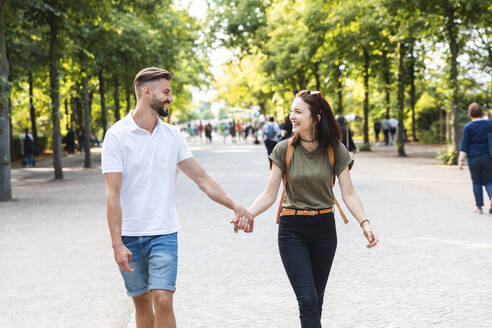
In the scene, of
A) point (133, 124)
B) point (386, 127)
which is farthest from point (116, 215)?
point (386, 127)

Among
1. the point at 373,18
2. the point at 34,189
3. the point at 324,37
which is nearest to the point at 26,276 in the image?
the point at 34,189

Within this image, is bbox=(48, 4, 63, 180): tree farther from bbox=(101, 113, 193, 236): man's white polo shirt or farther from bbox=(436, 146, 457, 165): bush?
bbox=(101, 113, 193, 236): man's white polo shirt

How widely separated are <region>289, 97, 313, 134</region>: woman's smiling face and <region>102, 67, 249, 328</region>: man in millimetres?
770

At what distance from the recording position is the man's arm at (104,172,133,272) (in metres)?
A: 3.57

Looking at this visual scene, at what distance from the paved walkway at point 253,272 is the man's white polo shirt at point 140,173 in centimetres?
153

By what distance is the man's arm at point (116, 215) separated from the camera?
357 cm

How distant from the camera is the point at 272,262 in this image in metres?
7.26

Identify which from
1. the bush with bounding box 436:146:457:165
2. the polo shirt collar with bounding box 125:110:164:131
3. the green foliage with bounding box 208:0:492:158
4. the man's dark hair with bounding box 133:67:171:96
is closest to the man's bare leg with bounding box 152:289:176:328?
the polo shirt collar with bounding box 125:110:164:131

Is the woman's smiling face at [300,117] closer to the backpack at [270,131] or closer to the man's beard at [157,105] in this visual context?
the man's beard at [157,105]

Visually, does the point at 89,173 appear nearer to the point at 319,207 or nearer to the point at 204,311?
the point at 204,311

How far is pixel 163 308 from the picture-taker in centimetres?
357

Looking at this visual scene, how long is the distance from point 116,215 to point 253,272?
3.37 metres

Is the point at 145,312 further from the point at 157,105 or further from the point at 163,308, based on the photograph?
the point at 157,105

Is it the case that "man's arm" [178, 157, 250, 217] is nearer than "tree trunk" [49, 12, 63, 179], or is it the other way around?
"man's arm" [178, 157, 250, 217]
